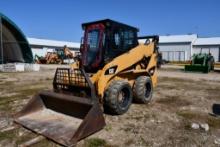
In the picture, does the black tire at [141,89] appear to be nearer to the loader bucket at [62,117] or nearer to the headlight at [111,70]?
the headlight at [111,70]

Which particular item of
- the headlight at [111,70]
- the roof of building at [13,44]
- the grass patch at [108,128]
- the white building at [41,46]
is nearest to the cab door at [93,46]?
the headlight at [111,70]

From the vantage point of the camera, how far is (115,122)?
550 centimetres

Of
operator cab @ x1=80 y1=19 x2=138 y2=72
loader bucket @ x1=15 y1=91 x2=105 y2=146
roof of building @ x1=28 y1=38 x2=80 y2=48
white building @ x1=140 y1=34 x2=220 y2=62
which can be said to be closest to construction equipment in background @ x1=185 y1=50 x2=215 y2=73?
operator cab @ x1=80 y1=19 x2=138 y2=72

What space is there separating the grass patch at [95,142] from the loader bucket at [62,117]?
15 cm

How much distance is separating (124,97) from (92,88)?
1454 mm

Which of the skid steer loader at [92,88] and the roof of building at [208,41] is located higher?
the roof of building at [208,41]

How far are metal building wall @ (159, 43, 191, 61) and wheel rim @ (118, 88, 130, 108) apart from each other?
4022cm

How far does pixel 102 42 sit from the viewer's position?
6109 mm

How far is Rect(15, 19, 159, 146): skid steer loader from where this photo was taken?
15.9 ft

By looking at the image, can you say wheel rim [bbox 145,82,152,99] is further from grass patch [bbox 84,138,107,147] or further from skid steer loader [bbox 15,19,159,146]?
Answer: grass patch [bbox 84,138,107,147]

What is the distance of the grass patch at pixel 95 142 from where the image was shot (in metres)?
4.30

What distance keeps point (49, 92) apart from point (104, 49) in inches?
68.3

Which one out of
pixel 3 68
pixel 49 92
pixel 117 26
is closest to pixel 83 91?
pixel 49 92

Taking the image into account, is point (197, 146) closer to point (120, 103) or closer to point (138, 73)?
point (120, 103)
